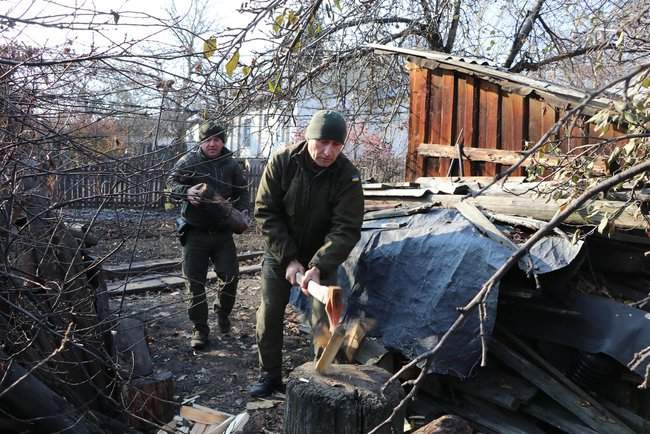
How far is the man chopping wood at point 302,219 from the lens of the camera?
13.4ft

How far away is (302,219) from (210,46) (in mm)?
1819

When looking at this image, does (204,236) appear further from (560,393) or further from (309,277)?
(560,393)

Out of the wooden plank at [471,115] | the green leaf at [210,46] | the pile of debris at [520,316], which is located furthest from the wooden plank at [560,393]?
the wooden plank at [471,115]

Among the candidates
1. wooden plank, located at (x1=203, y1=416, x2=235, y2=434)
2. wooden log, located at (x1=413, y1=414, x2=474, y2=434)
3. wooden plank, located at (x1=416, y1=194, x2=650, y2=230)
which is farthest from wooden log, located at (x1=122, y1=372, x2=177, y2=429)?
wooden plank, located at (x1=416, y1=194, x2=650, y2=230)

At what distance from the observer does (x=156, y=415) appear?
4055mm

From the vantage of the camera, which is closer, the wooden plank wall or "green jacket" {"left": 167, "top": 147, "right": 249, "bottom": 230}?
"green jacket" {"left": 167, "top": 147, "right": 249, "bottom": 230}

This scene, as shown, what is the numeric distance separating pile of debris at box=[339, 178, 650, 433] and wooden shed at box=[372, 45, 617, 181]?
75.0 inches

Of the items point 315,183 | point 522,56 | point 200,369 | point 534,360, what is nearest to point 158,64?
point 315,183

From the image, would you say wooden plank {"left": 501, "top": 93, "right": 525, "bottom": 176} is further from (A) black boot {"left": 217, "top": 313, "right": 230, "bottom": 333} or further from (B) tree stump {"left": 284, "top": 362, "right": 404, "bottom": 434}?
(B) tree stump {"left": 284, "top": 362, "right": 404, "bottom": 434}

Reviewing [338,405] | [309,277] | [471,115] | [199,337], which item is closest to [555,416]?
[309,277]

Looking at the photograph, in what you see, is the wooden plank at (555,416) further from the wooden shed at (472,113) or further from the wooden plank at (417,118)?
the wooden plank at (417,118)

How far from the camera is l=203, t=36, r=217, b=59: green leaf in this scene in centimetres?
279

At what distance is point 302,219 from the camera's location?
435 cm

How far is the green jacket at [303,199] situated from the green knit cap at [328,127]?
0.98 ft
